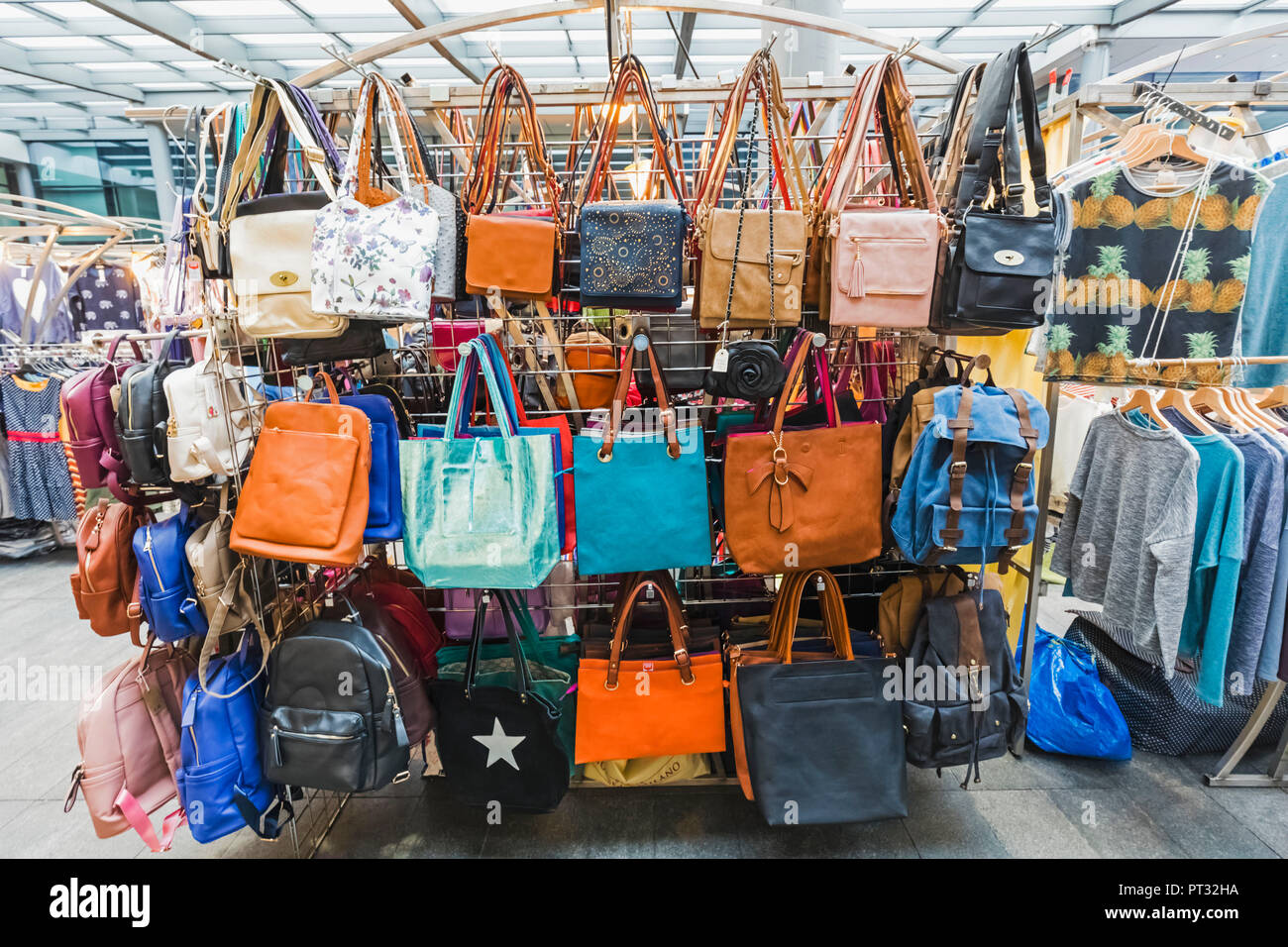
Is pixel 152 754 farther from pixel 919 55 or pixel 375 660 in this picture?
pixel 919 55

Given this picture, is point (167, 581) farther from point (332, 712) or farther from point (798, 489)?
point (798, 489)

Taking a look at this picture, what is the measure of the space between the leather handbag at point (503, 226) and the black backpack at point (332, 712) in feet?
3.85

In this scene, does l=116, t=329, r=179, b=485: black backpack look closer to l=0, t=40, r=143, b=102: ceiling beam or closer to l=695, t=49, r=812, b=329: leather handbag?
l=695, t=49, r=812, b=329: leather handbag

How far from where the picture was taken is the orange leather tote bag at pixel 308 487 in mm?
1920

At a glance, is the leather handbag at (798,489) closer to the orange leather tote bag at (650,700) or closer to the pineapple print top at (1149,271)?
the orange leather tote bag at (650,700)

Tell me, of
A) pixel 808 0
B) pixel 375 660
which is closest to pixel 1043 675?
pixel 375 660

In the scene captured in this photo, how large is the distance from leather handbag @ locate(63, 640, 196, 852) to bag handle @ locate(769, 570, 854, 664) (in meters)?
2.01

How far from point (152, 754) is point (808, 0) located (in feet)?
17.3

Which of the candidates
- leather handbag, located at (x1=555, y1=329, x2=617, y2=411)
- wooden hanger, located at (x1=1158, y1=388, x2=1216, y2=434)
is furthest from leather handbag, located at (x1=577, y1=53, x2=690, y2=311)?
wooden hanger, located at (x1=1158, y1=388, x2=1216, y2=434)

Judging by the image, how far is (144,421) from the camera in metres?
1.94

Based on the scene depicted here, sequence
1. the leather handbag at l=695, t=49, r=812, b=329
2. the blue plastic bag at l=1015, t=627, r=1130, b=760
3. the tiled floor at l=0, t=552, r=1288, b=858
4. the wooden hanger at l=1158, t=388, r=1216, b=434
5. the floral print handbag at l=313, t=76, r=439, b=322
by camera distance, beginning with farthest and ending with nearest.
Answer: the blue plastic bag at l=1015, t=627, r=1130, b=760
the tiled floor at l=0, t=552, r=1288, b=858
the wooden hanger at l=1158, t=388, r=1216, b=434
the leather handbag at l=695, t=49, r=812, b=329
the floral print handbag at l=313, t=76, r=439, b=322

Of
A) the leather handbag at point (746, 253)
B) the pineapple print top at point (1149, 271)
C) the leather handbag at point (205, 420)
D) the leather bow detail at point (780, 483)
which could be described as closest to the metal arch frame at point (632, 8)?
the leather handbag at point (746, 253)

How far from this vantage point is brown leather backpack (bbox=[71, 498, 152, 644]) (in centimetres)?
212

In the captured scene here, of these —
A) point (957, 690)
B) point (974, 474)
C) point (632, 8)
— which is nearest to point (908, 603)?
point (957, 690)
